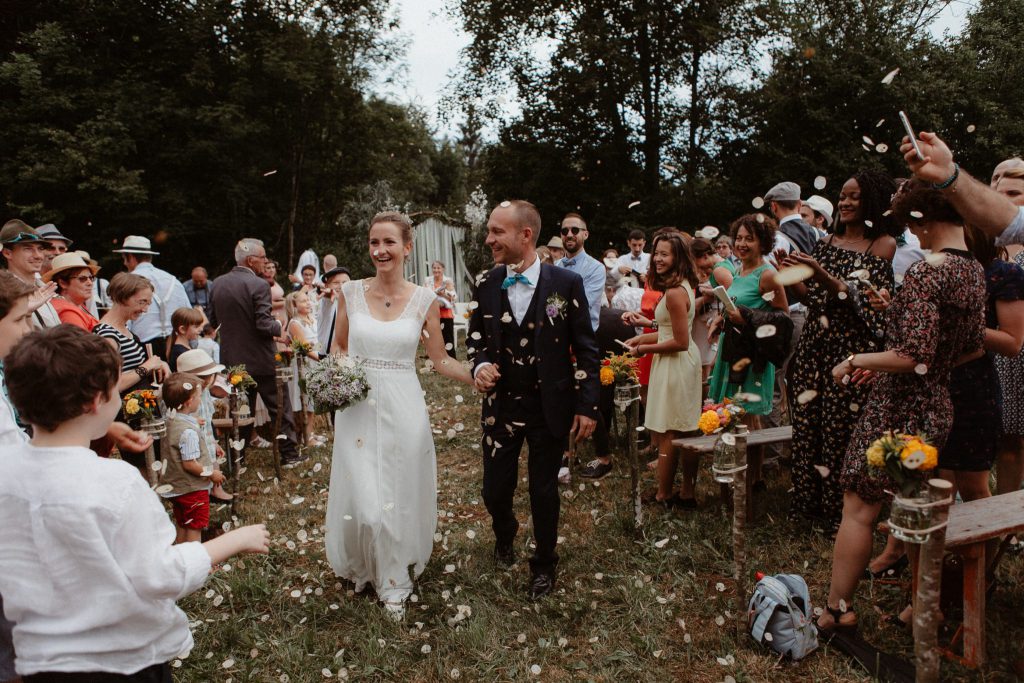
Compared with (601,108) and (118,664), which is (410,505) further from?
(601,108)

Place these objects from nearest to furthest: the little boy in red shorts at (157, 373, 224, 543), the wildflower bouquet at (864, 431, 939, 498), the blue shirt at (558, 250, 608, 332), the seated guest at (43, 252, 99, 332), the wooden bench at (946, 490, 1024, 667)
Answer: the wildflower bouquet at (864, 431, 939, 498) → the wooden bench at (946, 490, 1024, 667) → the little boy in red shorts at (157, 373, 224, 543) → the seated guest at (43, 252, 99, 332) → the blue shirt at (558, 250, 608, 332)

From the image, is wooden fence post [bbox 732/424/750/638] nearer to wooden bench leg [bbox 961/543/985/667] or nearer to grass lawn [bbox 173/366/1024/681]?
grass lawn [bbox 173/366/1024/681]

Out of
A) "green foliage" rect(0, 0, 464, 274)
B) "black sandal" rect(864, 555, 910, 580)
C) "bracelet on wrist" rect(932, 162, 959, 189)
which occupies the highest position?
"green foliage" rect(0, 0, 464, 274)

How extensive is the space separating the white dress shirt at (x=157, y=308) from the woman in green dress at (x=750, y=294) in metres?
7.23

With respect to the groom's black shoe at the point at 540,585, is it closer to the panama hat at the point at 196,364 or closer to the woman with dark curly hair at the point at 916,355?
the woman with dark curly hair at the point at 916,355

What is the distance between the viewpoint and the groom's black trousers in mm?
4219

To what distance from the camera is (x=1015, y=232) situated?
2.54 metres

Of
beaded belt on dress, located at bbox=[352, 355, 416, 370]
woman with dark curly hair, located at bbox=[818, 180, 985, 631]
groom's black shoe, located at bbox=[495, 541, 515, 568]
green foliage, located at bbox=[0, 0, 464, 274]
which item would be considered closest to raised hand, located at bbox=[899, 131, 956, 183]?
woman with dark curly hair, located at bbox=[818, 180, 985, 631]

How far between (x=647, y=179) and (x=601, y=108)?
10.2 ft

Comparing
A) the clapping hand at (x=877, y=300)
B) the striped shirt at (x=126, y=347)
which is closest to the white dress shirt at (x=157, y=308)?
the striped shirt at (x=126, y=347)

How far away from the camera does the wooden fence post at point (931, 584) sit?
8.86 ft

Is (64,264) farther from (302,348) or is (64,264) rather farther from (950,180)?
(950,180)

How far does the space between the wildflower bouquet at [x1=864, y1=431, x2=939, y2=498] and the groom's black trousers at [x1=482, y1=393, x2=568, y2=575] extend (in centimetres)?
187

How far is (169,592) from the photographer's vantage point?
2.01m
